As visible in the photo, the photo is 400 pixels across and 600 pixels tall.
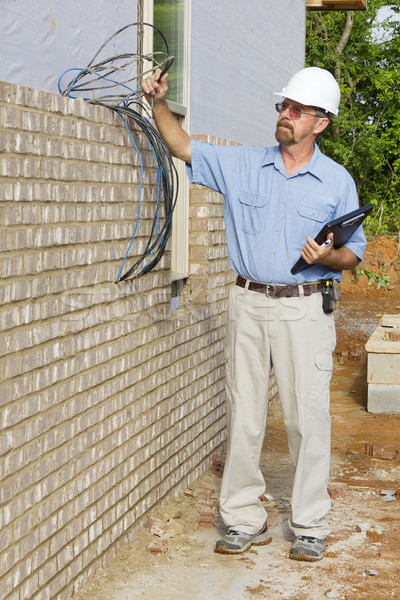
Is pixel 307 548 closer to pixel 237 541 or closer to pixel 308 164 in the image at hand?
pixel 237 541

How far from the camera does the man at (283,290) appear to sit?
4500mm

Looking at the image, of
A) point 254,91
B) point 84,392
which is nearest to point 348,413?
point 254,91

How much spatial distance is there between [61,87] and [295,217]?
1.42m

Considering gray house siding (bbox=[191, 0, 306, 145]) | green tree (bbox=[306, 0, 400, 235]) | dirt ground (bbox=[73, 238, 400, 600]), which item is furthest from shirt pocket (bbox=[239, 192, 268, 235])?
green tree (bbox=[306, 0, 400, 235])

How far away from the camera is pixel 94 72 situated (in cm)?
452

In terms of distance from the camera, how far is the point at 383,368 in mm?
8547

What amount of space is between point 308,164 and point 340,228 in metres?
0.48

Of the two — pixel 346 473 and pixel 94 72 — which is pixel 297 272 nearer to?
pixel 94 72

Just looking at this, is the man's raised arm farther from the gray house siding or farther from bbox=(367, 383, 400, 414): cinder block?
bbox=(367, 383, 400, 414): cinder block

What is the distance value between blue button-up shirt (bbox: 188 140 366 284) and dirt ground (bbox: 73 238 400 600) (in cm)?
156

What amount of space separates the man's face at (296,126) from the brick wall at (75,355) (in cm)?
82

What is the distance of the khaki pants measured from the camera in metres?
4.53

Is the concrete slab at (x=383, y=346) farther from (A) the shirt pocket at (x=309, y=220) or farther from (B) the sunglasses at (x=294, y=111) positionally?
(B) the sunglasses at (x=294, y=111)

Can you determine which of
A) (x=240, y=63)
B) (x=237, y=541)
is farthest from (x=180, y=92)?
(x=237, y=541)
